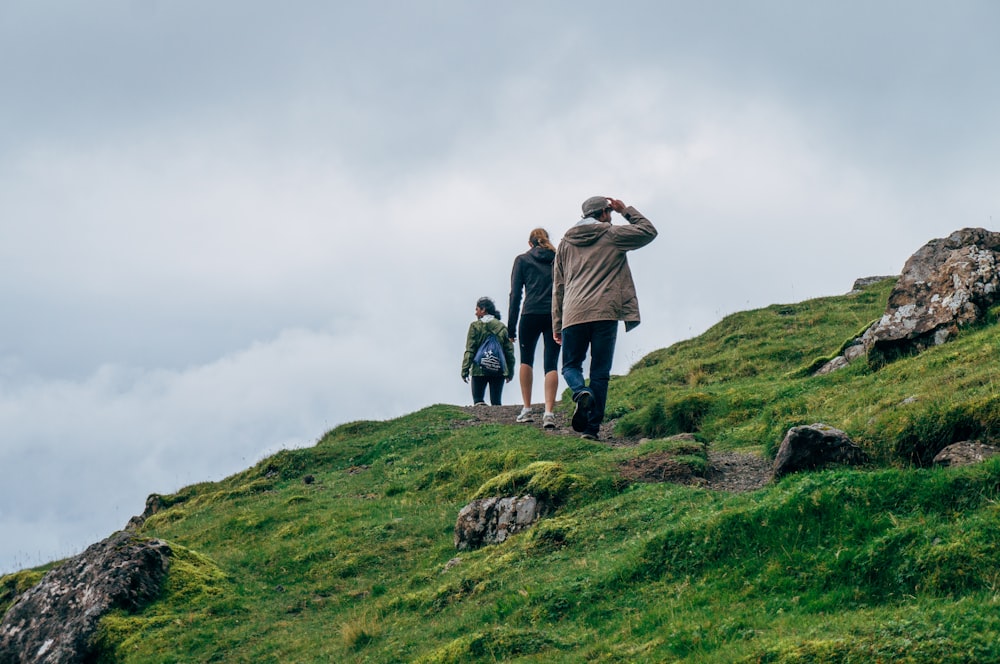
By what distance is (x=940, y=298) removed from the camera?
19172 millimetres

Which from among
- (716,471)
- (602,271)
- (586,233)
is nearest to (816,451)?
(716,471)

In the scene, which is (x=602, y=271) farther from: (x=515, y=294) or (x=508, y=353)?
(x=508, y=353)

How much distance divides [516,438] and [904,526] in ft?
40.0

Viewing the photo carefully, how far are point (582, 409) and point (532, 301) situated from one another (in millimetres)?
4621

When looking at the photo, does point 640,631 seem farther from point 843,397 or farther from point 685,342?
point 685,342

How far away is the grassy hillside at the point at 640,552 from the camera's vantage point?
945 centimetres

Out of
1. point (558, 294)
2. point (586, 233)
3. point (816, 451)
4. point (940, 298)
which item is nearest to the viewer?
point (816, 451)

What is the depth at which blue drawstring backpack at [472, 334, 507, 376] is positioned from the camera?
29.4 metres

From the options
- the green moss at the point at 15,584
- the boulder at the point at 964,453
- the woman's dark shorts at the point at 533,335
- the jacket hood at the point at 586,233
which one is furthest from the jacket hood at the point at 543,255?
the green moss at the point at 15,584

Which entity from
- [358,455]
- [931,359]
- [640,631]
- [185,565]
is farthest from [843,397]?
[358,455]

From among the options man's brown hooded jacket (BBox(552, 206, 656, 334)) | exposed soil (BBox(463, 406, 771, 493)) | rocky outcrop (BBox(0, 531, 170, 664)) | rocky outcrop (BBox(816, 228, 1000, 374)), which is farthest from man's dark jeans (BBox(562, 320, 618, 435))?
rocky outcrop (BBox(0, 531, 170, 664))

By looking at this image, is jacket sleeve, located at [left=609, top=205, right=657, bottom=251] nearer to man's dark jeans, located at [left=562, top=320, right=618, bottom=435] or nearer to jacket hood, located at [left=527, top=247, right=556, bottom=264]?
man's dark jeans, located at [left=562, top=320, right=618, bottom=435]

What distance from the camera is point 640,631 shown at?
1012 cm

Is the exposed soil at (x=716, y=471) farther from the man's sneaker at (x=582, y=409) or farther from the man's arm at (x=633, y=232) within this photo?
the man's arm at (x=633, y=232)
